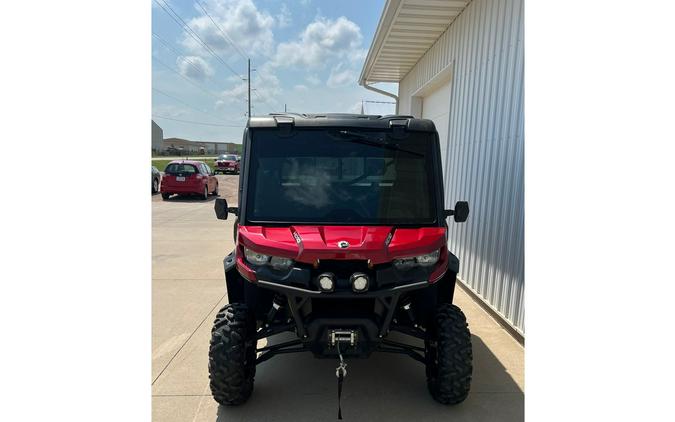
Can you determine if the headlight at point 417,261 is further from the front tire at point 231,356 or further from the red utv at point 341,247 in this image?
the front tire at point 231,356

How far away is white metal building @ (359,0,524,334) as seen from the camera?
4.45m

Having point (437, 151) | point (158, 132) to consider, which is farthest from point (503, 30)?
point (158, 132)

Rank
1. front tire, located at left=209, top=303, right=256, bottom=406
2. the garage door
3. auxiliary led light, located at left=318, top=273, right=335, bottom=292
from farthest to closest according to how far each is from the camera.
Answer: the garage door, front tire, located at left=209, top=303, right=256, bottom=406, auxiliary led light, located at left=318, top=273, right=335, bottom=292

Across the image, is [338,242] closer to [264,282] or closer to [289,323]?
[264,282]

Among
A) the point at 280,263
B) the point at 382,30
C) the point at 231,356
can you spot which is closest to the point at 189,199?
the point at 382,30

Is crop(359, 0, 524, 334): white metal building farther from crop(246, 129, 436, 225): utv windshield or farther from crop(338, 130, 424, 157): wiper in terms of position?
crop(338, 130, 424, 157): wiper

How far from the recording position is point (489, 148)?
516 centimetres

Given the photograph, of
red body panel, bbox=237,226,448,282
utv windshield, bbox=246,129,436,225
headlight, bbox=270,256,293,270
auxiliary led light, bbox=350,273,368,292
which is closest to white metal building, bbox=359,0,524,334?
utv windshield, bbox=246,129,436,225

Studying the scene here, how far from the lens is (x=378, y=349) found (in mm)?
3023

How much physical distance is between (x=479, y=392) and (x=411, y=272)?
53.5 inches

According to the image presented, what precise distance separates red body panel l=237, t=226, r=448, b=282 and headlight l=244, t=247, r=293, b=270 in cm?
4

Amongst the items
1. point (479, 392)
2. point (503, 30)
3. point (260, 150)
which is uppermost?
point (503, 30)

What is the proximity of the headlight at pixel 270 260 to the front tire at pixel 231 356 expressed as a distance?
50 cm

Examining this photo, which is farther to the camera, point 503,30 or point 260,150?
point 503,30
